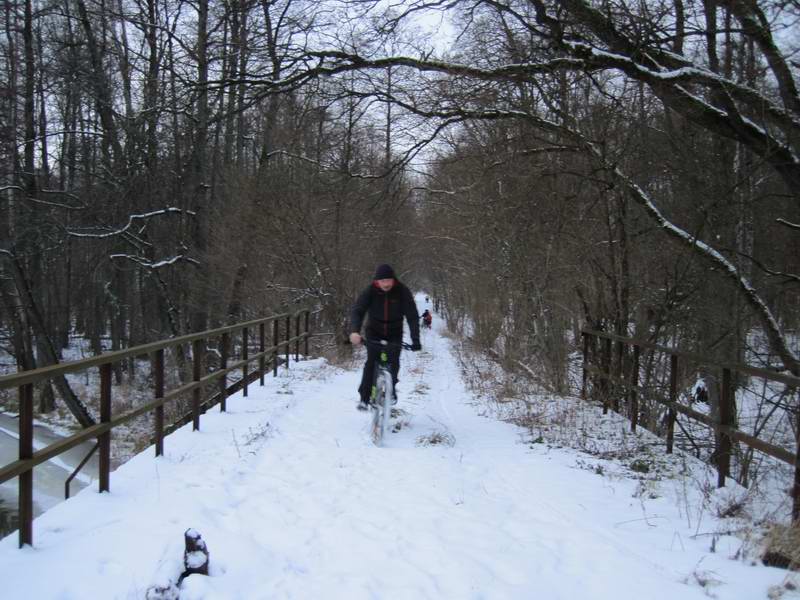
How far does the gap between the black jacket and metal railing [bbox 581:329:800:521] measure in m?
2.66

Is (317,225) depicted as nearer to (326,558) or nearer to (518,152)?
(518,152)

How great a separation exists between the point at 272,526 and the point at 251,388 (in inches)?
237

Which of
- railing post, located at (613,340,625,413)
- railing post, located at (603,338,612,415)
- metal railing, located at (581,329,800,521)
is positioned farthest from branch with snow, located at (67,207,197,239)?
railing post, located at (613,340,625,413)

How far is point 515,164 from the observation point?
1023 cm

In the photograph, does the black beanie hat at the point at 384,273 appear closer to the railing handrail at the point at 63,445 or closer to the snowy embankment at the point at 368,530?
the snowy embankment at the point at 368,530

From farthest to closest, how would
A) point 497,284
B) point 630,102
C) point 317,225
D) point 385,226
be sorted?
point 385,226 < point 317,225 < point 497,284 < point 630,102

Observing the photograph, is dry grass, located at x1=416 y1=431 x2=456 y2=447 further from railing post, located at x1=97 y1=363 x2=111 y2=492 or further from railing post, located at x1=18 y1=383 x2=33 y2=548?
railing post, located at x1=18 y1=383 x2=33 y2=548

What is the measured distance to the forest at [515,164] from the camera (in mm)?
6422

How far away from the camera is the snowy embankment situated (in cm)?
326

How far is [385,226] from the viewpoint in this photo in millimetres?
22891

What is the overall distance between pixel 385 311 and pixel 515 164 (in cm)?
462

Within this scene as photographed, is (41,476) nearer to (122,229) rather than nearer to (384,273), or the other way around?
(122,229)

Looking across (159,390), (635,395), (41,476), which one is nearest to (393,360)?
(159,390)

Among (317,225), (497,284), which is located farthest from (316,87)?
(317,225)
